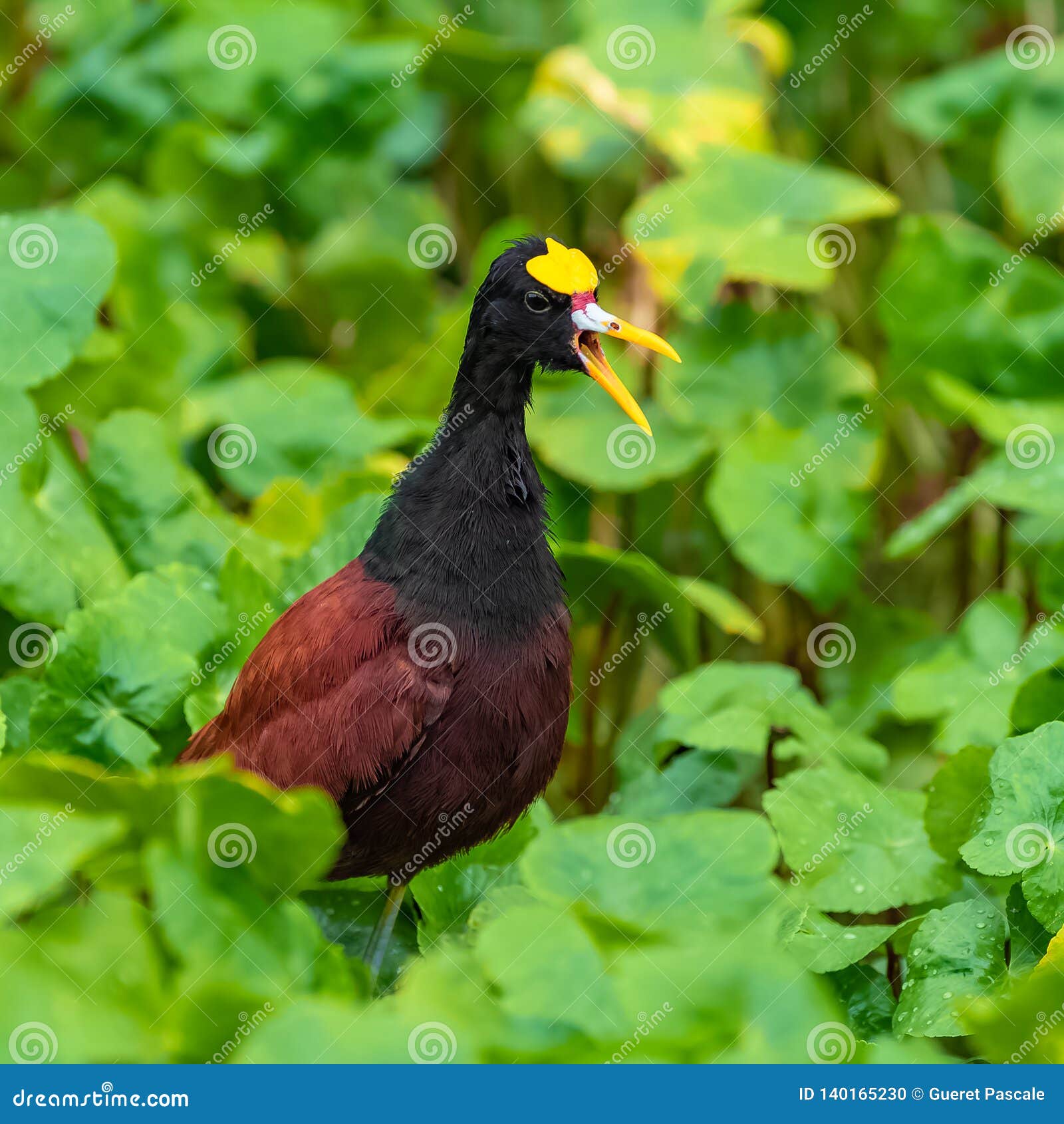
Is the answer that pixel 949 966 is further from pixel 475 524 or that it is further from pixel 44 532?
pixel 44 532

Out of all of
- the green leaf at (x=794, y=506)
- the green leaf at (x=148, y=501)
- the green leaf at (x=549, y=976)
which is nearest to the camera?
the green leaf at (x=549, y=976)

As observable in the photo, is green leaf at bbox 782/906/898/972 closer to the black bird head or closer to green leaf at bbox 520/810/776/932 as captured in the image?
green leaf at bbox 520/810/776/932

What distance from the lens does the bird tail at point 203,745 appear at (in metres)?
1.83

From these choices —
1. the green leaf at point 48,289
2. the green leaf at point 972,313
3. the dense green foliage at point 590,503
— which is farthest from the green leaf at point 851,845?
the green leaf at point 48,289

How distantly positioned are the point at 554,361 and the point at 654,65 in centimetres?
163

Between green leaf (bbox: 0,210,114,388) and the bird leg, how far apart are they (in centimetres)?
100

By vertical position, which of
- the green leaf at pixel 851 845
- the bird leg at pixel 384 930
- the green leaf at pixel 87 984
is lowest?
the bird leg at pixel 384 930

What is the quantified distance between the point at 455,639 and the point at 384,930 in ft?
1.75

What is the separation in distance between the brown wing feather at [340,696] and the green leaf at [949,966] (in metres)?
0.68

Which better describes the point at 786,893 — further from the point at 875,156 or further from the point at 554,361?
the point at 875,156

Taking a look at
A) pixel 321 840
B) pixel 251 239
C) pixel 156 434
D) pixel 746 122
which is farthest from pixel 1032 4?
pixel 321 840

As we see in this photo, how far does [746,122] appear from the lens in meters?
3.02

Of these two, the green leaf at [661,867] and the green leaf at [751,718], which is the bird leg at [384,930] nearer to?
the green leaf at [661,867]

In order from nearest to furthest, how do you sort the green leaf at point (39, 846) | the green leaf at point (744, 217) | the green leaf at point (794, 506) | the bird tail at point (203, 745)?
the green leaf at point (39, 846)
the bird tail at point (203, 745)
the green leaf at point (794, 506)
the green leaf at point (744, 217)
